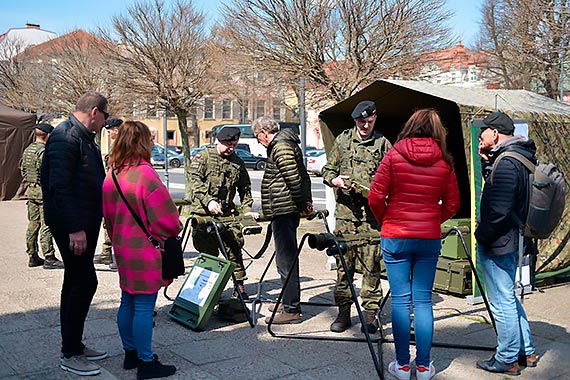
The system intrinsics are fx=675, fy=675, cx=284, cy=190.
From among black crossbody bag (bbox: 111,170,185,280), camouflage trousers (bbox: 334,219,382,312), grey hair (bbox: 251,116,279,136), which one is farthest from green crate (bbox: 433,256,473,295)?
black crossbody bag (bbox: 111,170,185,280)

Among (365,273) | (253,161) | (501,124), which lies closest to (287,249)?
(365,273)

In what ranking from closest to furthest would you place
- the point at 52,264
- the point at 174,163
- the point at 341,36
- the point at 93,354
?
the point at 93,354, the point at 52,264, the point at 341,36, the point at 174,163

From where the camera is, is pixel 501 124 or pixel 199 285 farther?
pixel 199 285

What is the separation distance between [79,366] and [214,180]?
7.68 feet

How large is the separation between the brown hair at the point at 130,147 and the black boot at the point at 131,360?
1.36m

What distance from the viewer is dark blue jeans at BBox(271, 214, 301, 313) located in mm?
6227

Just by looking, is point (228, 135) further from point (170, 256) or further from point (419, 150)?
point (419, 150)

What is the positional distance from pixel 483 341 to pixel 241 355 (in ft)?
6.81

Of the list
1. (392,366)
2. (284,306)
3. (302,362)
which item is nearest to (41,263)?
(284,306)

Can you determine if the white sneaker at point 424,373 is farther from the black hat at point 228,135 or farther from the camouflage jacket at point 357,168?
the black hat at point 228,135

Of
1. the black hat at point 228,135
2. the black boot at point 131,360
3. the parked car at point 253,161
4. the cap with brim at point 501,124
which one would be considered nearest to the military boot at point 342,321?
the black boot at point 131,360

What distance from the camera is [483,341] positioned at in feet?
18.8

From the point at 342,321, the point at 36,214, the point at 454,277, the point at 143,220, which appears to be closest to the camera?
the point at 143,220

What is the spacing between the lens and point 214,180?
657cm
